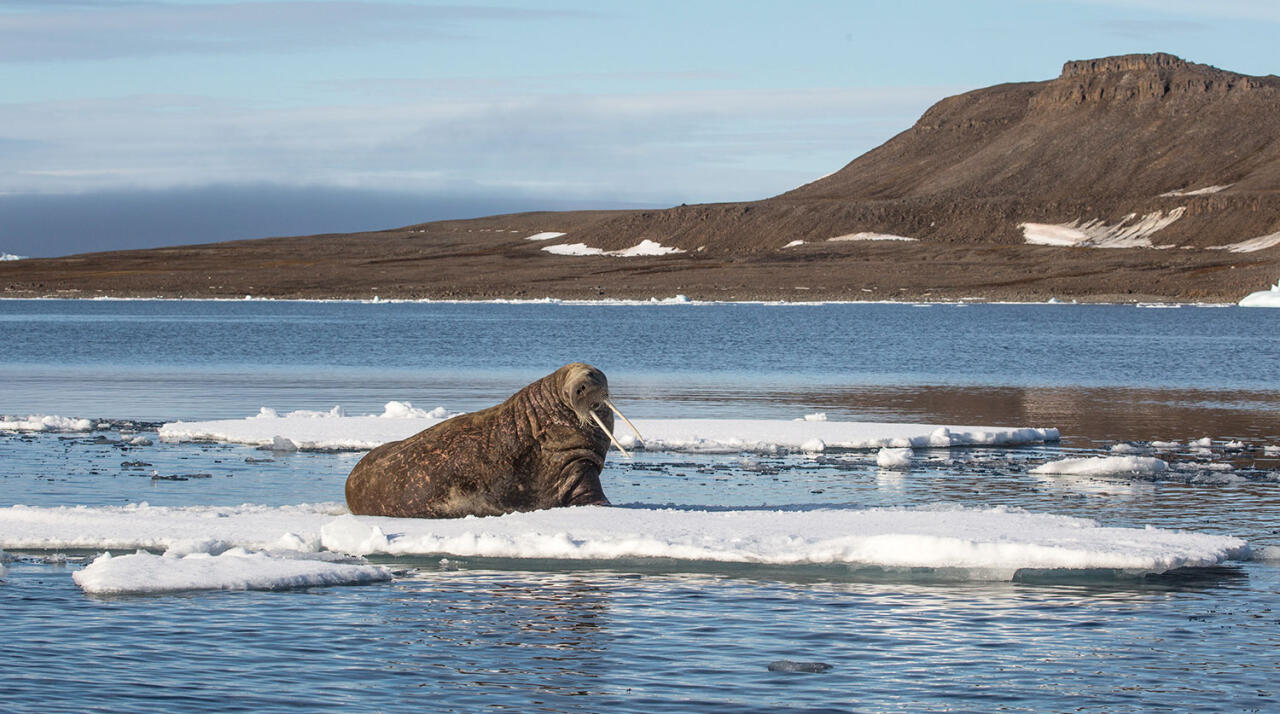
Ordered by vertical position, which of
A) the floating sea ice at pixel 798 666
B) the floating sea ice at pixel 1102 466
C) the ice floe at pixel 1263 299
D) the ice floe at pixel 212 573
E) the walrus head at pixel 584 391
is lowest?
the floating sea ice at pixel 798 666

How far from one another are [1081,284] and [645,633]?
115550mm

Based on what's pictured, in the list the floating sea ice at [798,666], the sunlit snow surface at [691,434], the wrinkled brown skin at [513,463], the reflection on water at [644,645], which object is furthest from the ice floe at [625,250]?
the floating sea ice at [798,666]

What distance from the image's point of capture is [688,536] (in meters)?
13.1

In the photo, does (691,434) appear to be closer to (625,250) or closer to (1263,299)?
(1263,299)

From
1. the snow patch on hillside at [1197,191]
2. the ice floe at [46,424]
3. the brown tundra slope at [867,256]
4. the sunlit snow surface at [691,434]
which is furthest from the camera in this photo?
the snow patch on hillside at [1197,191]

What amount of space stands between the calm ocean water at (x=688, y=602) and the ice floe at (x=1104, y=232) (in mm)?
→ 120172

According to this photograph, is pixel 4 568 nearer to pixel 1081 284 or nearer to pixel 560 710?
pixel 560 710

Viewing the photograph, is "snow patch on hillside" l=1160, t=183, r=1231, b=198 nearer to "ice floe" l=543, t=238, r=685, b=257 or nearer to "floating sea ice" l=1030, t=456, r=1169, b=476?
"ice floe" l=543, t=238, r=685, b=257

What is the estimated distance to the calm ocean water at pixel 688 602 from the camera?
9.15 metres

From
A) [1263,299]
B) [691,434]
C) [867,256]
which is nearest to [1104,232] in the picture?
[867,256]

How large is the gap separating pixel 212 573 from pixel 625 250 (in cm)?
16700

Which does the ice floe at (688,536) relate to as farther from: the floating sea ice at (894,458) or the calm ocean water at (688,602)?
the floating sea ice at (894,458)

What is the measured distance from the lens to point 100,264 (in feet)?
575

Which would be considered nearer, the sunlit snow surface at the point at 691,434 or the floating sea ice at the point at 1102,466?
the floating sea ice at the point at 1102,466
